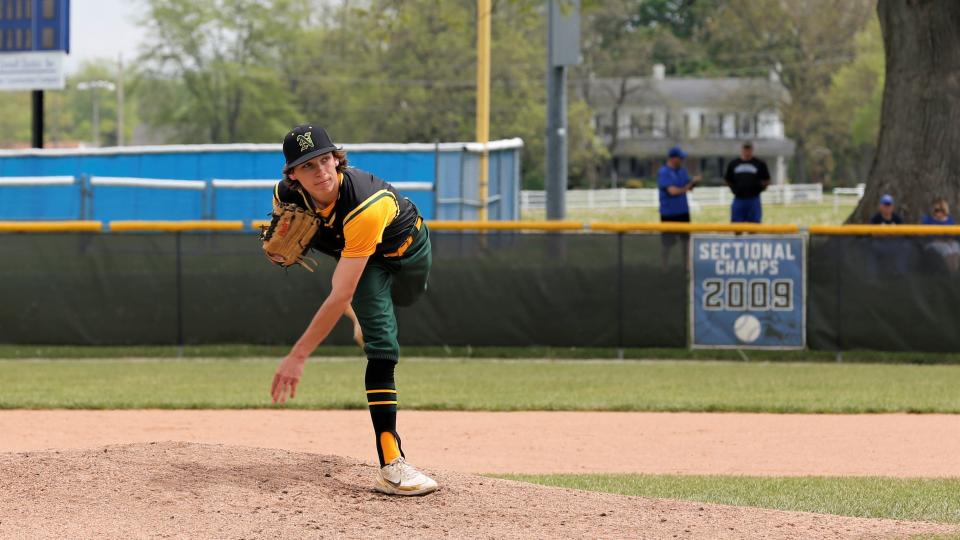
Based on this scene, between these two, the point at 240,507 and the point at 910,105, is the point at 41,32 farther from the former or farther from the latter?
the point at 240,507

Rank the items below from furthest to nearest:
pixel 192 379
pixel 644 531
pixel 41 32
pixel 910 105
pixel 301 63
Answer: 1. pixel 301 63
2. pixel 41 32
3. pixel 910 105
4. pixel 192 379
5. pixel 644 531

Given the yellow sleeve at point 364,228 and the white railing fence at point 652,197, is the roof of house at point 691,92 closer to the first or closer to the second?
the white railing fence at point 652,197

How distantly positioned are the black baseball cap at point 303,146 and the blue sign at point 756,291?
29.3 feet

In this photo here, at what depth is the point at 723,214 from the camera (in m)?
49.8

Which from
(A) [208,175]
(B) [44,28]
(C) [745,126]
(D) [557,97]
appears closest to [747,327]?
(D) [557,97]

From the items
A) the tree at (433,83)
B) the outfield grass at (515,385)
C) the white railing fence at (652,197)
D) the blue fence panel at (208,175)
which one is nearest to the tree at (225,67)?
the tree at (433,83)

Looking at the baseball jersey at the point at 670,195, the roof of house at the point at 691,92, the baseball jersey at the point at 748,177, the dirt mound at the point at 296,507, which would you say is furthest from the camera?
the roof of house at the point at 691,92

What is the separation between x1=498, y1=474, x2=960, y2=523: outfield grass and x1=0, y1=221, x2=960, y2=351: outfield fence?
6.61 metres

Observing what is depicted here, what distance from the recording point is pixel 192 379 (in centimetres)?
1323

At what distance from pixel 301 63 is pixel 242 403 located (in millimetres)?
59740

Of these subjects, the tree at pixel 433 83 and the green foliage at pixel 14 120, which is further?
the green foliage at pixel 14 120

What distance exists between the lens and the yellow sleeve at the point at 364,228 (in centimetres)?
618

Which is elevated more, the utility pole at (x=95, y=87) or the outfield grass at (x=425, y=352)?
the utility pole at (x=95, y=87)

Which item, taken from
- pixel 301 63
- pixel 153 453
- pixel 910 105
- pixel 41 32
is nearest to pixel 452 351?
pixel 910 105
